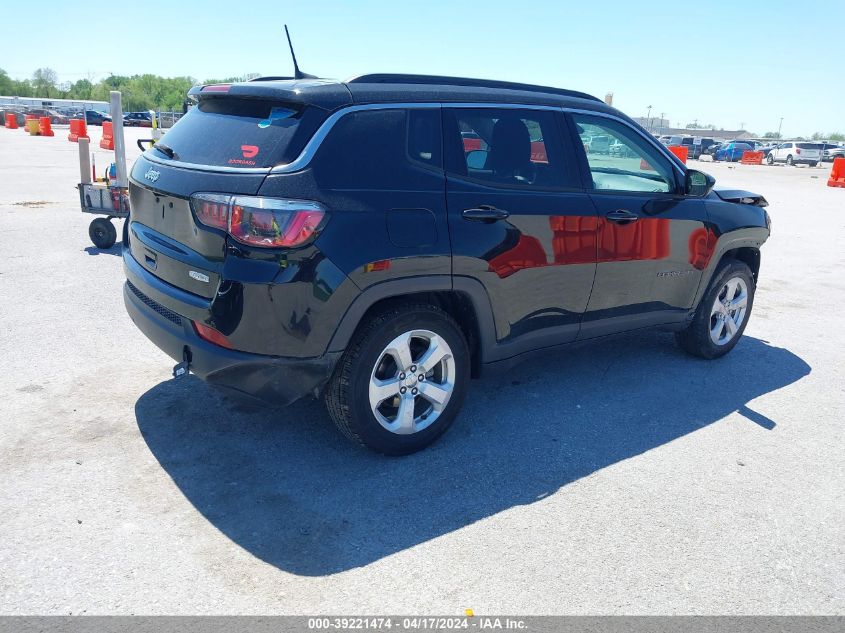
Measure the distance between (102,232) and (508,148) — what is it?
5945 millimetres

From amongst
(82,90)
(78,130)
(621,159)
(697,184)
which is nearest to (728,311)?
(697,184)

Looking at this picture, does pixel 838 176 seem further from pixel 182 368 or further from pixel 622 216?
pixel 182 368

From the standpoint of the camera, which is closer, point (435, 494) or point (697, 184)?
point (435, 494)

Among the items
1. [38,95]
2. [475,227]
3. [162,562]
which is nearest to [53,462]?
[162,562]

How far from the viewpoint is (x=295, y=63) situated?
3943 millimetres

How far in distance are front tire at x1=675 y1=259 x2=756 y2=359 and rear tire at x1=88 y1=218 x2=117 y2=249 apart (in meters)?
6.42

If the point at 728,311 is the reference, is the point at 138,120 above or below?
above

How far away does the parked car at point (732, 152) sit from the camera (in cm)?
4703

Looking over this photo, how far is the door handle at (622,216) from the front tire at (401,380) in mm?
1353

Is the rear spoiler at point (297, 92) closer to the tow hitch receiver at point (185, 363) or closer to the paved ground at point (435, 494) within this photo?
the tow hitch receiver at point (185, 363)

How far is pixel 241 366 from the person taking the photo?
3180mm

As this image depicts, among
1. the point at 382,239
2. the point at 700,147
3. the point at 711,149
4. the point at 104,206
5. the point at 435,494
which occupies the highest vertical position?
the point at 700,147

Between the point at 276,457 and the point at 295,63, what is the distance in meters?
2.24

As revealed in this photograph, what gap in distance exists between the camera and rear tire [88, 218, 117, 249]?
809 cm
